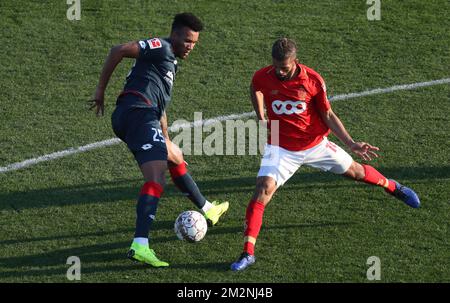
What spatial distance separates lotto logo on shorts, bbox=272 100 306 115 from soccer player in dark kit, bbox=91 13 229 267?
1.00 meters

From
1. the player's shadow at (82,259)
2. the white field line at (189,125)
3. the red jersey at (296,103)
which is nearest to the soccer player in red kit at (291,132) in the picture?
the red jersey at (296,103)

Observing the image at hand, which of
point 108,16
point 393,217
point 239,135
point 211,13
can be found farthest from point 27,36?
point 393,217

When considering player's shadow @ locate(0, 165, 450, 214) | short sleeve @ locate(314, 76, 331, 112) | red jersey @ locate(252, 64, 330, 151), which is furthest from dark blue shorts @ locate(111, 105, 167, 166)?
short sleeve @ locate(314, 76, 331, 112)

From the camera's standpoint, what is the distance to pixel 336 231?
29.2ft

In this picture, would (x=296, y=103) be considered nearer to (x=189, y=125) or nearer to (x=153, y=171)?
(x=153, y=171)

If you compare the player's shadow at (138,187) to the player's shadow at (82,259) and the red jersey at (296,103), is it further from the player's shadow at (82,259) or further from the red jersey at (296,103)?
the red jersey at (296,103)

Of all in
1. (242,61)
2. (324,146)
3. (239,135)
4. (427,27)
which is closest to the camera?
(324,146)

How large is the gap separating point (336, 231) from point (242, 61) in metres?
4.33

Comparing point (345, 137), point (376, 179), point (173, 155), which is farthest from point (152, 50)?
point (376, 179)

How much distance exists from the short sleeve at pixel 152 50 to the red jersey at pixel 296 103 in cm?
94

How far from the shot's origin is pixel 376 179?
356 inches

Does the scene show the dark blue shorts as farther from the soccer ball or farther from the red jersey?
the red jersey
